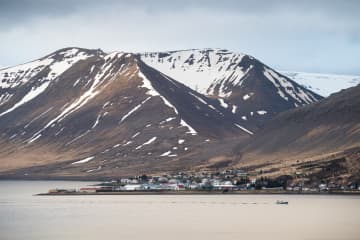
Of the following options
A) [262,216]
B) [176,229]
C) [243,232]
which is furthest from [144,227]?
[262,216]

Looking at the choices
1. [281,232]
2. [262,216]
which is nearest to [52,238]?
[281,232]

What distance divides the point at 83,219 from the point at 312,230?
1632 inches

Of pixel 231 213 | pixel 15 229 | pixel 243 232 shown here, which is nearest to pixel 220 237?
pixel 243 232

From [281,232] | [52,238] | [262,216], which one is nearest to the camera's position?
[52,238]

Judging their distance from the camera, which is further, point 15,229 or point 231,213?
Result: point 231,213

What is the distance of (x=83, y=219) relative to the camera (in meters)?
180

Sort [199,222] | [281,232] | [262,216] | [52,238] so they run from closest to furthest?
[52,238], [281,232], [199,222], [262,216]

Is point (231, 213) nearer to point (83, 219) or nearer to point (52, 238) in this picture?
point (83, 219)

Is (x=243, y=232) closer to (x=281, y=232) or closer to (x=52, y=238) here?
(x=281, y=232)

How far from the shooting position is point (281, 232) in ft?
504

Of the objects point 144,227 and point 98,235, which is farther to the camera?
point 144,227

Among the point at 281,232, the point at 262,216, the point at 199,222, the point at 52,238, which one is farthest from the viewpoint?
the point at 262,216

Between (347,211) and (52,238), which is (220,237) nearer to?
(52,238)

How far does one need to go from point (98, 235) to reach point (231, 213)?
4916cm
